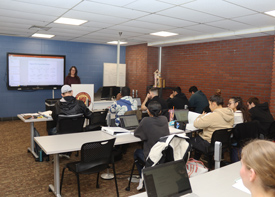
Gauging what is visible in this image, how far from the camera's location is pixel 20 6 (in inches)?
161

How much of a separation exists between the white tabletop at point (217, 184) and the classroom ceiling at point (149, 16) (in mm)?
2421

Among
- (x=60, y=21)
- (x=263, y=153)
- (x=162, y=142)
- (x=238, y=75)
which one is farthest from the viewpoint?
(x=238, y=75)

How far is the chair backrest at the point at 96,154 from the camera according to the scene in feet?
9.16

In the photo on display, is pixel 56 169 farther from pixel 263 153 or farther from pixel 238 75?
pixel 238 75

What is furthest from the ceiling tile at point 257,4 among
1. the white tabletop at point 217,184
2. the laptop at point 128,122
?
the white tabletop at point 217,184

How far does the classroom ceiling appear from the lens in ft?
12.3

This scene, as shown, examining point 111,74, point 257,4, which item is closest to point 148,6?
point 257,4

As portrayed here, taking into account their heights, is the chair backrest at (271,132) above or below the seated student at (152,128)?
below

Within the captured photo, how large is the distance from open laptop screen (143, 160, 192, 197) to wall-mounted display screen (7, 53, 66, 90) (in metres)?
7.19

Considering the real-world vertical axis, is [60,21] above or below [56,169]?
above

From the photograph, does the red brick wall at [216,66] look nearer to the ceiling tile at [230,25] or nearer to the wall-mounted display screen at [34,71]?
the ceiling tile at [230,25]

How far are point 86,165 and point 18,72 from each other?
5.83m

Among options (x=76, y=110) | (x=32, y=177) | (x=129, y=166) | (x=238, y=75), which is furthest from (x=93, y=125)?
(x=238, y=75)

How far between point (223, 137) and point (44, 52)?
20.9 feet
